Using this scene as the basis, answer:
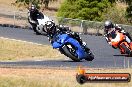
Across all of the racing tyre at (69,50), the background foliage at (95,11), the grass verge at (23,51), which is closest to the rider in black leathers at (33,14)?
the grass verge at (23,51)

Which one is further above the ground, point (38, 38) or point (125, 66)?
point (125, 66)

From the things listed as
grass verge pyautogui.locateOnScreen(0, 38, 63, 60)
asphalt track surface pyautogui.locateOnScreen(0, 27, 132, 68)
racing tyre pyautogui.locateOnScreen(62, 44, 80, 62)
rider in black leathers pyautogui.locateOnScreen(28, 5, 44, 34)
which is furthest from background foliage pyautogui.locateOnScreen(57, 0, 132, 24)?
racing tyre pyautogui.locateOnScreen(62, 44, 80, 62)

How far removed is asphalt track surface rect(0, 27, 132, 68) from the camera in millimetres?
23836

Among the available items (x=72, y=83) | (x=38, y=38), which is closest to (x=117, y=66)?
(x=72, y=83)

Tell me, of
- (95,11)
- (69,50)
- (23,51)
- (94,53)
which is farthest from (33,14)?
(95,11)

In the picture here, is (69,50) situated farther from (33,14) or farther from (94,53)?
(94,53)

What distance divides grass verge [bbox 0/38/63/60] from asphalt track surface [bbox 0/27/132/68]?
165 cm

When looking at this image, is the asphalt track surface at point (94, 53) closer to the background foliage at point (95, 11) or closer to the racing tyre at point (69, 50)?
the racing tyre at point (69, 50)

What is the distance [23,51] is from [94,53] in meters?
5.02

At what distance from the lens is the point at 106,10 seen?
174 feet

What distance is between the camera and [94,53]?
3056 centimetres

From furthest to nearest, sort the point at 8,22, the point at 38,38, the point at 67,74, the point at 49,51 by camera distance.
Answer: the point at 8,22 → the point at 38,38 → the point at 49,51 → the point at 67,74

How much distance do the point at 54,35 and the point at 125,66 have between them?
13.5ft

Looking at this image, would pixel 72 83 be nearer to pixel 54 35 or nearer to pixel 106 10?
pixel 54 35
